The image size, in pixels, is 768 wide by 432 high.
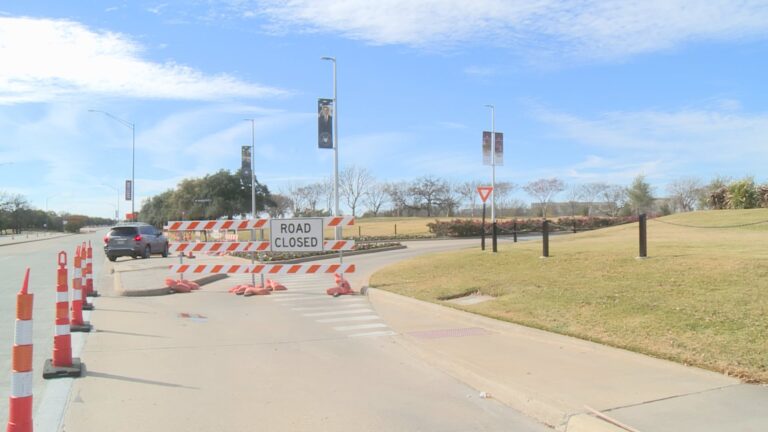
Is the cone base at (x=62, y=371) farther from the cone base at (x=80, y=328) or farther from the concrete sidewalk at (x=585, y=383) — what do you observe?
the concrete sidewalk at (x=585, y=383)

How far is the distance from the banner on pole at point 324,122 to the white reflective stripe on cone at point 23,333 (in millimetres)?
17983

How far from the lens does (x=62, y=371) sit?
6.48 meters

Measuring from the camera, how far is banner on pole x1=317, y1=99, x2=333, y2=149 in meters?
22.0

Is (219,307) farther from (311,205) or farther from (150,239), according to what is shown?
(311,205)

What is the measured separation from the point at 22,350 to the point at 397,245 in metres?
28.8

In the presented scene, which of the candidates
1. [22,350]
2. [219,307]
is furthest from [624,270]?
[22,350]

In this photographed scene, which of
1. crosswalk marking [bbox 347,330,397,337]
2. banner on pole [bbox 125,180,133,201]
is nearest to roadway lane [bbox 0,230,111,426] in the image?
crosswalk marking [bbox 347,330,397,337]

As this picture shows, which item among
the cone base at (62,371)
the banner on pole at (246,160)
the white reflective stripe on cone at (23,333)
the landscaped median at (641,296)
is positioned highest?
the banner on pole at (246,160)

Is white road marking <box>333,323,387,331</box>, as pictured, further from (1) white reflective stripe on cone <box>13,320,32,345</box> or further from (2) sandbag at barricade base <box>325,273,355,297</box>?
(1) white reflective stripe on cone <box>13,320,32,345</box>

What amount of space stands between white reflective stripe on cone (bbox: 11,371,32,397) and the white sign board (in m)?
9.93

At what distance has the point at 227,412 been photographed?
5.36 m

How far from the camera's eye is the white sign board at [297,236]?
1416 cm

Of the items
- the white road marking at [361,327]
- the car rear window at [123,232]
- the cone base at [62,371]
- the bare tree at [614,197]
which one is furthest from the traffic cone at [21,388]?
the bare tree at [614,197]

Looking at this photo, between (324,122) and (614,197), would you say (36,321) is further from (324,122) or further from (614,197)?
(614,197)
